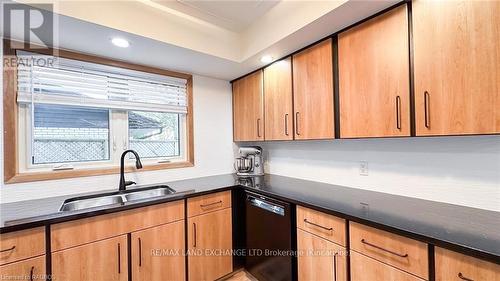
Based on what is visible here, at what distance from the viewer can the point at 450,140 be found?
4.26ft

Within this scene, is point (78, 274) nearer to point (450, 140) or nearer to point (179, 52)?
point (179, 52)

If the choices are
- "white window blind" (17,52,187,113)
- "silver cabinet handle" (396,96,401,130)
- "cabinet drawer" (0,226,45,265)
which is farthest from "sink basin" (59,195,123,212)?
"silver cabinet handle" (396,96,401,130)

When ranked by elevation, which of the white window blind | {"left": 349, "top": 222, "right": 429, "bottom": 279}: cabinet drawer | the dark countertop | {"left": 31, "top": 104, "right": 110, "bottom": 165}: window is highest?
the white window blind

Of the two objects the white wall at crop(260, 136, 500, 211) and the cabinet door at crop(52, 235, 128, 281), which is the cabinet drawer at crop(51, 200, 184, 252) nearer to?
the cabinet door at crop(52, 235, 128, 281)

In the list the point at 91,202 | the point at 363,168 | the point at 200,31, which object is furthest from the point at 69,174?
the point at 363,168

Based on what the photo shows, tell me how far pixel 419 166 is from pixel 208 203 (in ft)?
5.29

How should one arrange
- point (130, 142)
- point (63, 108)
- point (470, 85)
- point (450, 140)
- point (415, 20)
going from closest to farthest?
point (470, 85), point (415, 20), point (450, 140), point (63, 108), point (130, 142)

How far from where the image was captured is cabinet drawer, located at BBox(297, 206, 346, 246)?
1.28 metres

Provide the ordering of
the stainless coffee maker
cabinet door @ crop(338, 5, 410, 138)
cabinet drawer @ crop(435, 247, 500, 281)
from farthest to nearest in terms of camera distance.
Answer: the stainless coffee maker
cabinet door @ crop(338, 5, 410, 138)
cabinet drawer @ crop(435, 247, 500, 281)

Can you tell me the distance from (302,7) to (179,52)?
1031mm

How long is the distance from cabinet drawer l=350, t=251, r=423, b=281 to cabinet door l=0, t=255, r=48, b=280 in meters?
1.77

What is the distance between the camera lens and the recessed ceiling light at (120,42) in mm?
1562

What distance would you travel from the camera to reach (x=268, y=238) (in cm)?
177

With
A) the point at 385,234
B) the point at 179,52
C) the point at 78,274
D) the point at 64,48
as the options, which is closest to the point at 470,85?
the point at 385,234
